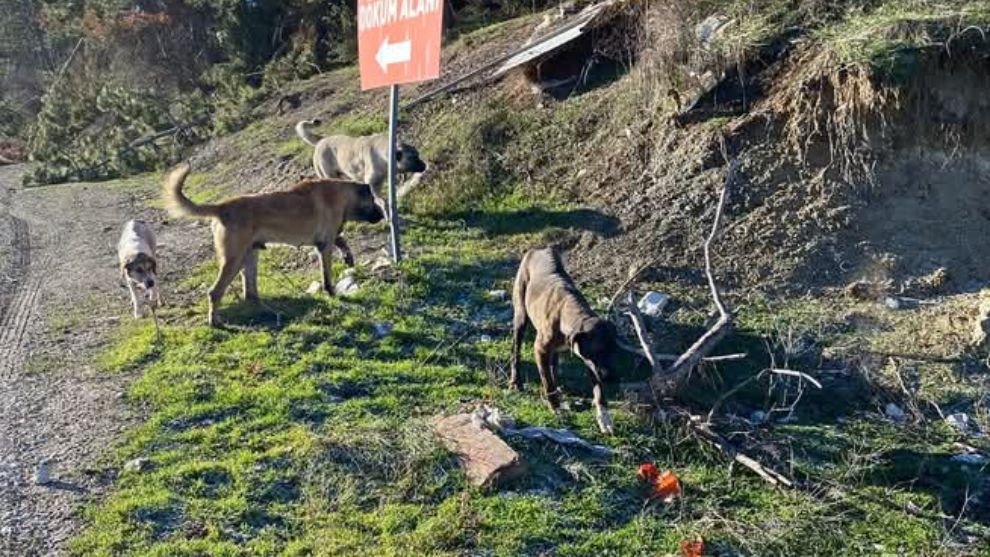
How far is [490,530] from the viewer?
6363 millimetres

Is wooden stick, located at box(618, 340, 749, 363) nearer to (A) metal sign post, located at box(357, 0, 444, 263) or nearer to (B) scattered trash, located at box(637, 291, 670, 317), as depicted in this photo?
(B) scattered trash, located at box(637, 291, 670, 317)

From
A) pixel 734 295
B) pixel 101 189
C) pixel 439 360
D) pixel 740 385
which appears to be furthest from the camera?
pixel 101 189

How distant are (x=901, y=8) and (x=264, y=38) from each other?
2061cm

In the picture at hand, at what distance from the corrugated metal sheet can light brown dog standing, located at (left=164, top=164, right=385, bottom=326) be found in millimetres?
4226

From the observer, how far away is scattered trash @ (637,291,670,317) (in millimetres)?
9562

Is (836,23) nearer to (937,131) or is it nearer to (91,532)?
(937,131)

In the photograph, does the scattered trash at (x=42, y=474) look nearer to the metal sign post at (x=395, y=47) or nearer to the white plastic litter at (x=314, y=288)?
the white plastic litter at (x=314, y=288)

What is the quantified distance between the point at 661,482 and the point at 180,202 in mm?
5764

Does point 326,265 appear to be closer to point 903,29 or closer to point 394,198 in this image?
point 394,198

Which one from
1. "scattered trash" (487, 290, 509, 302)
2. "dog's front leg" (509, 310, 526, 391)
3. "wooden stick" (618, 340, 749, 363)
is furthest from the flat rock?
"scattered trash" (487, 290, 509, 302)

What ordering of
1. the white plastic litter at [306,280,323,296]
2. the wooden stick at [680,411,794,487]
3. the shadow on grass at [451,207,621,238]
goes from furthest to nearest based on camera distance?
the shadow on grass at [451,207,621,238] < the white plastic litter at [306,280,323,296] < the wooden stick at [680,411,794,487]

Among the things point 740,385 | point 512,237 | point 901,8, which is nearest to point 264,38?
point 512,237

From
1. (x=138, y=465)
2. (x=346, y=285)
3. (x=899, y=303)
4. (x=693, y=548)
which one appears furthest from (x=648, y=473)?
(x=346, y=285)

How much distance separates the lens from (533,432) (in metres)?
7.49
